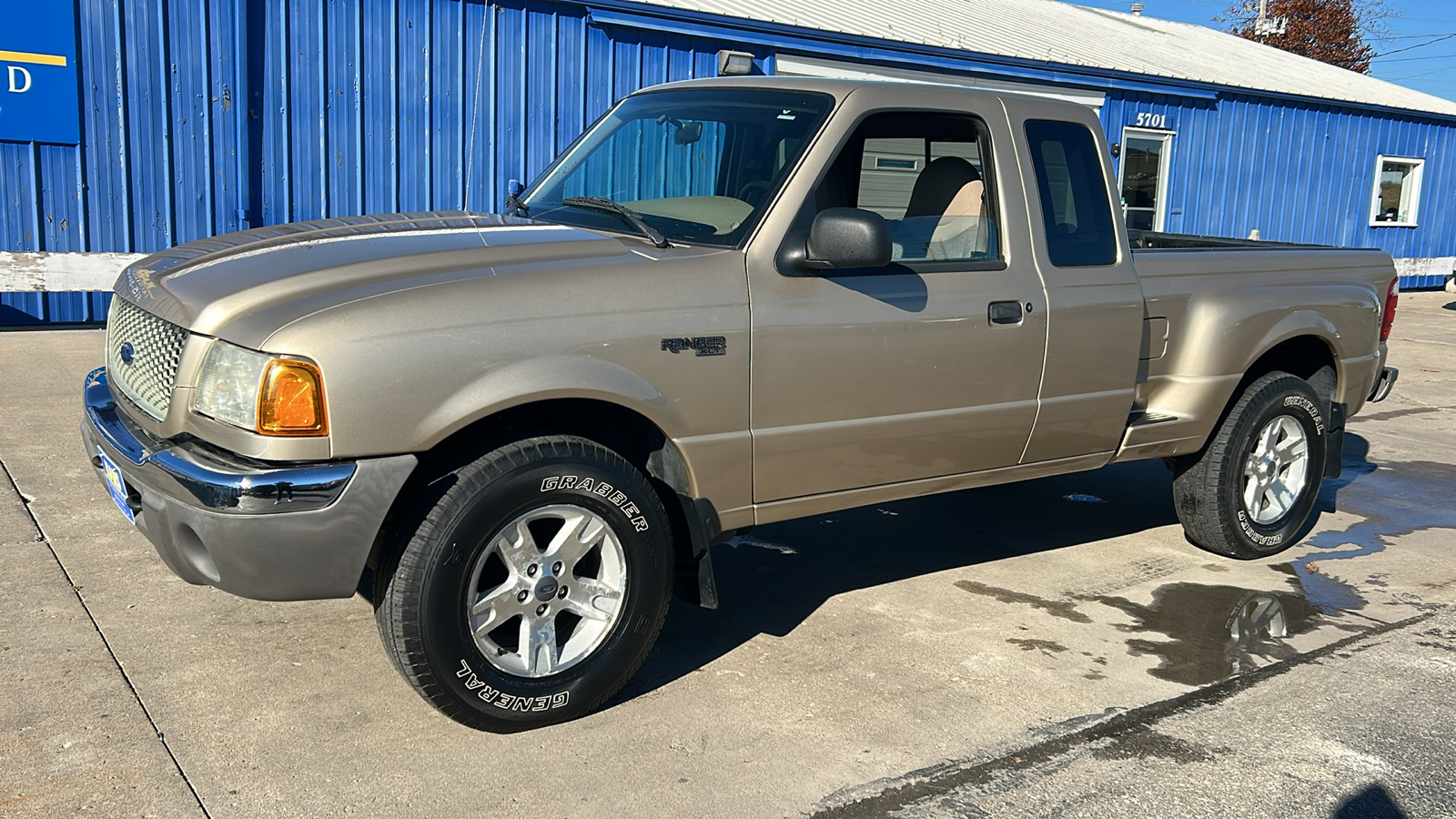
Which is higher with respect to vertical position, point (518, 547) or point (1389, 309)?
point (1389, 309)

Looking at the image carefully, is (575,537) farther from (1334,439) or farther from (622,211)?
(1334,439)

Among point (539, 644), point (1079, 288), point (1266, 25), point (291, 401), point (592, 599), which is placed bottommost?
point (539, 644)

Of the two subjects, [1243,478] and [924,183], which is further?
[1243,478]

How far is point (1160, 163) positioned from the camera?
1811 cm

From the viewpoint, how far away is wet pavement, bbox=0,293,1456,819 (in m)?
3.26

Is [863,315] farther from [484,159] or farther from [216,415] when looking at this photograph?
[484,159]

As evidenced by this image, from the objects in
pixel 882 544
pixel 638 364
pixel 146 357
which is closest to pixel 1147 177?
pixel 882 544

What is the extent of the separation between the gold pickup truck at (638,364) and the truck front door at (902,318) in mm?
12

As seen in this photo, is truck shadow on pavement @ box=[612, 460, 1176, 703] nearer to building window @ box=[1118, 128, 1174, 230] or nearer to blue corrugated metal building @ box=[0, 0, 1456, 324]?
blue corrugated metal building @ box=[0, 0, 1456, 324]

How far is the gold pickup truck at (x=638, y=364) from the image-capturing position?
3203 millimetres

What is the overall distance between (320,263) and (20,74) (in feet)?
25.2

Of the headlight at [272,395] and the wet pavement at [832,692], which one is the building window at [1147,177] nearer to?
the wet pavement at [832,692]

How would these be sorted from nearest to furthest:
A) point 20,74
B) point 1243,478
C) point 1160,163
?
point 1243,478, point 20,74, point 1160,163

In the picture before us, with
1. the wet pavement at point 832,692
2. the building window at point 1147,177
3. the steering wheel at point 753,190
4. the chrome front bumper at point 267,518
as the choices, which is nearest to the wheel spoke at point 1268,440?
the wet pavement at point 832,692
